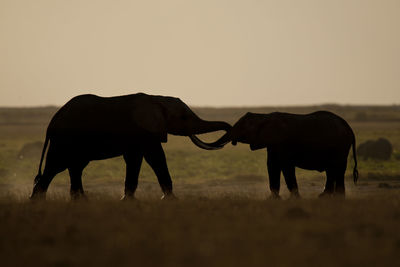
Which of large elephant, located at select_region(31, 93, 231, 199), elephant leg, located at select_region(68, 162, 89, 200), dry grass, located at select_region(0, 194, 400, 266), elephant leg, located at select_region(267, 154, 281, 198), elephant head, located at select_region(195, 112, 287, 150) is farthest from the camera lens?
elephant head, located at select_region(195, 112, 287, 150)

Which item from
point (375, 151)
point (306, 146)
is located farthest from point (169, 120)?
point (375, 151)

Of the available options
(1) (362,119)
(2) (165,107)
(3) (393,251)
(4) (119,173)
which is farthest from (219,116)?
(3) (393,251)

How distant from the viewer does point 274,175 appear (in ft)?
62.5

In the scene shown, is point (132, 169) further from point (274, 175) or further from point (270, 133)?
point (270, 133)

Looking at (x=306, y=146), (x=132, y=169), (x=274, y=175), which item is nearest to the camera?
(x=132, y=169)

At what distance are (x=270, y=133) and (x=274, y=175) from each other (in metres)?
1.07

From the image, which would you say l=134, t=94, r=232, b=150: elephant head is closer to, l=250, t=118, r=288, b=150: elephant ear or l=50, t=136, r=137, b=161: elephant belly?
l=50, t=136, r=137, b=161: elephant belly

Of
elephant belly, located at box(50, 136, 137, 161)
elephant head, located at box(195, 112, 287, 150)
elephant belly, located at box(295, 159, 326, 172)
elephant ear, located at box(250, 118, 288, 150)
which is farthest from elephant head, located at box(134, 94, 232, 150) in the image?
elephant belly, located at box(295, 159, 326, 172)

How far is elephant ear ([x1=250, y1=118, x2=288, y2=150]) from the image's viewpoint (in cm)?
1923

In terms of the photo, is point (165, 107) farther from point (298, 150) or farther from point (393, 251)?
point (393, 251)

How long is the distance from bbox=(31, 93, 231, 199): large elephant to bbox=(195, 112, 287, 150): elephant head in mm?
2019

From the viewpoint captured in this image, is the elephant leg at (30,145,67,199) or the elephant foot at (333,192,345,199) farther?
the elephant leg at (30,145,67,199)

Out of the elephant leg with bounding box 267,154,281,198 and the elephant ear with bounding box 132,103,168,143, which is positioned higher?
the elephant ear with bounding box 132,103,168,143

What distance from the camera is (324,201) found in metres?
17.0
